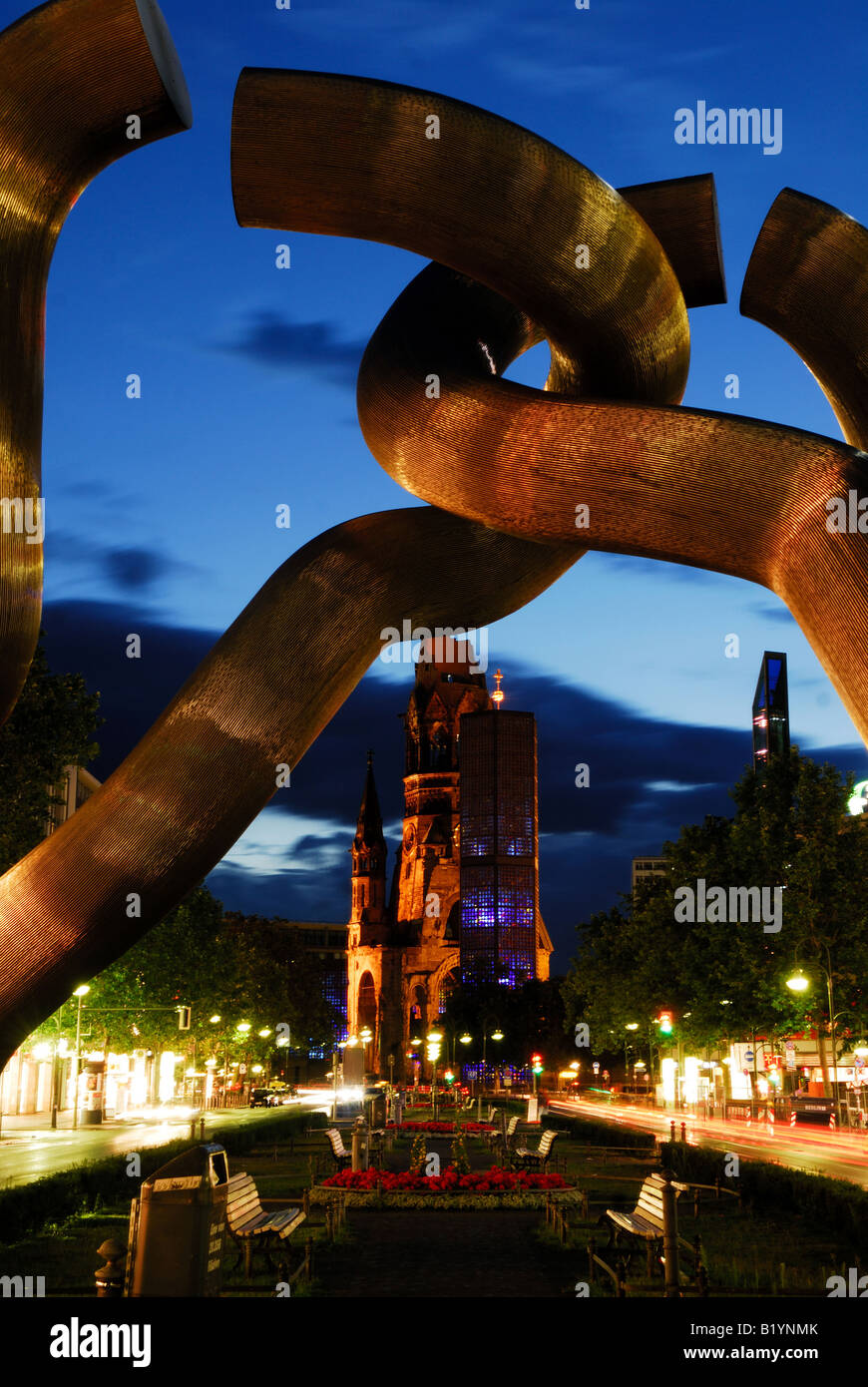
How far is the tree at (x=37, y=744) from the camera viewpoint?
23609mm

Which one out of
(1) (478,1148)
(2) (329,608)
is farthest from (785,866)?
(2) (329,608)

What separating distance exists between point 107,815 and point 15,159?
4.36 m

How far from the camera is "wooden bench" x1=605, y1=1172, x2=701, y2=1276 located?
12.9 metres

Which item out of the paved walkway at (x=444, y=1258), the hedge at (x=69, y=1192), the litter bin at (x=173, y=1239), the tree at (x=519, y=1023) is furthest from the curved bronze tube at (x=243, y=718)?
the tree at (x=519, y=1023)

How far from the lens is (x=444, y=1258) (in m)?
15.8

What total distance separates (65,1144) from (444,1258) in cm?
2325

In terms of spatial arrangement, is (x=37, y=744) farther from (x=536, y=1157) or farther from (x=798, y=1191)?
(x=798, y=1191)

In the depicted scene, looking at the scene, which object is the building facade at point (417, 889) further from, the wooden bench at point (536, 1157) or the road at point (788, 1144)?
the wooden bench at point (536, 1157)

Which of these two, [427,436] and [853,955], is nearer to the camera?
[427,436]

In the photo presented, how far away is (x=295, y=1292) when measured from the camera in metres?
12.8

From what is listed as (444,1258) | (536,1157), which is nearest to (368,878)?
(536,1157)

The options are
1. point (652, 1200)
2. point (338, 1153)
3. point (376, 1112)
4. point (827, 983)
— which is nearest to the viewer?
point (652, 1200)

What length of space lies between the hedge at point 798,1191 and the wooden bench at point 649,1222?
334 centimetres

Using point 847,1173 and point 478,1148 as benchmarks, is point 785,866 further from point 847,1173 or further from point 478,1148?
point 847,1173
